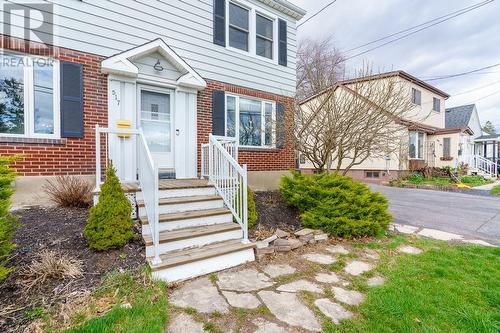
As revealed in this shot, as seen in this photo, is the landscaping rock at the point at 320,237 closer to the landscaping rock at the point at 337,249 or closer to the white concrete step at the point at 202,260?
the landscaping rock at the point at 337,249

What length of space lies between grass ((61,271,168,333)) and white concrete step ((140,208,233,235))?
826mm

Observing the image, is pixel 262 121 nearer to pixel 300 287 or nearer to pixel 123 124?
pixel 123 124

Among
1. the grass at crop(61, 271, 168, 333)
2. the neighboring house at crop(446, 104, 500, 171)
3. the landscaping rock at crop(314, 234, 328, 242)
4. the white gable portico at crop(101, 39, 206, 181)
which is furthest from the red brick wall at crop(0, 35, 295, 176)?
the neighboring house at crop(446, 104, 500, 171)

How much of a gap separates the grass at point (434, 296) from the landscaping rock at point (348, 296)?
9cm

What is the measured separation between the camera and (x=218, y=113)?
20.6ft

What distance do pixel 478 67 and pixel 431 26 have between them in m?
7.52

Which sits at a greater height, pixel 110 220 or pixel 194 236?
pixel 110 220

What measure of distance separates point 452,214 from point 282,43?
269 inches

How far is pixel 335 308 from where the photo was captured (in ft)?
8.05

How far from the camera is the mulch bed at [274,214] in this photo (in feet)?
15.3

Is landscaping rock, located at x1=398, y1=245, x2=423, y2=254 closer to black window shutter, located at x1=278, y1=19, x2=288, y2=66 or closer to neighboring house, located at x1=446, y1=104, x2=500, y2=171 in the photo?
black window shutter, located at x1=278, y1=19, x2=288, y2=66

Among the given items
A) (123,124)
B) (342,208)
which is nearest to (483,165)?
(342,208)

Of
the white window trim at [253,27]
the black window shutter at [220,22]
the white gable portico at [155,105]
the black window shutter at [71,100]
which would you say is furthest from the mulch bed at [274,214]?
the black window shutter at [220,22]

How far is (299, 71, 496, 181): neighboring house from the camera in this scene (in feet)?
47.4
